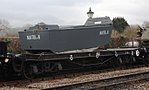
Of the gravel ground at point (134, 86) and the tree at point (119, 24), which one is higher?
the gravel ground at point (134, 86)

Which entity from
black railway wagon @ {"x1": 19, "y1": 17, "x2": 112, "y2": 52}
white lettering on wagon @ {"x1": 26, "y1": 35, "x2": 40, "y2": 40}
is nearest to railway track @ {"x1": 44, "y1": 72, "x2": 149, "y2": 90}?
black railway wagon @ {"x1": 19, "y1": 17, "x2": 112, "y2": 52}

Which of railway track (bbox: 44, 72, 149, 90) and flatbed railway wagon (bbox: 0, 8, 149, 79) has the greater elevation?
flatbed railway wagon (bbox: 0, 8, 149, 79)

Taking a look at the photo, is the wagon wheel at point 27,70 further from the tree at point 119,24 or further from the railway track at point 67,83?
the tree at point 119,24

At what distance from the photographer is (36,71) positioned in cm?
1425

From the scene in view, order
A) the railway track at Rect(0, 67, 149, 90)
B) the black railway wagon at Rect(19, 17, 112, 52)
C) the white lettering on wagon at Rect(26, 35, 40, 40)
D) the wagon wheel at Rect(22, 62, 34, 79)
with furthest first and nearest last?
the white lettering on wagon at Rect(26, 35, 40, 40)
the black railway wagon at Rect(19, 17, 112, 52)
the wagon wheel at Rect(22, 62, 34, 79)
the railway track at Rect(0, 67, 149, 90)

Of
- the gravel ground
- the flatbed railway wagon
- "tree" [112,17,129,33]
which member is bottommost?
"tree" [112,17,129,33]

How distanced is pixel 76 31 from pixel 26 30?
2.39m

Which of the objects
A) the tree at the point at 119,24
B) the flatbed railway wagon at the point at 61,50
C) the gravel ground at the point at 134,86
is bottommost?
the tree at the point at 119,24

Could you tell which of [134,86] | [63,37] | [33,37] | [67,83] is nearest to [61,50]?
[63,37]

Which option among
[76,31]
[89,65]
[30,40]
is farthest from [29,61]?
[89,65]

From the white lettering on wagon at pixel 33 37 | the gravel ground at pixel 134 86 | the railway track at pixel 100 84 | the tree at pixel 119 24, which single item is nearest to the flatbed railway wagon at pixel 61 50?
the white lettering on wagon at pixel 33 37

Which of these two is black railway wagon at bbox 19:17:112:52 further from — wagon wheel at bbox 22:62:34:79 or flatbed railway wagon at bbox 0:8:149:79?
wagon wheel at bbox 22:62:34:79

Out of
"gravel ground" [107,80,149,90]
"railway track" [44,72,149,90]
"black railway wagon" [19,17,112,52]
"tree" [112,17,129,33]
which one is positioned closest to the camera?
"railway track" [44,72,149,90]

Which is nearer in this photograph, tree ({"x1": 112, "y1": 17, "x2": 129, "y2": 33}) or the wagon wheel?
the wagon wheel
